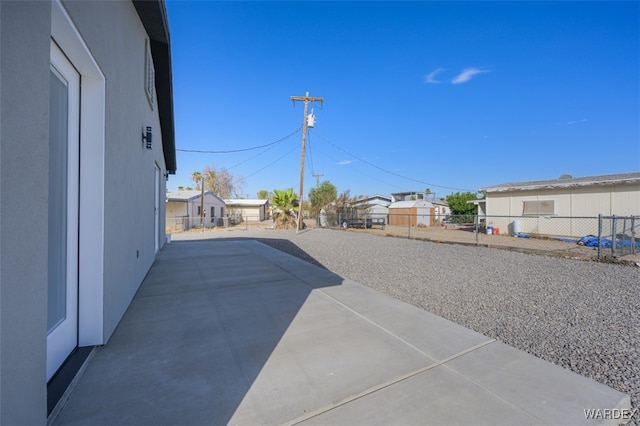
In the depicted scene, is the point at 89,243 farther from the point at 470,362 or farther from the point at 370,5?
the point at 370,5

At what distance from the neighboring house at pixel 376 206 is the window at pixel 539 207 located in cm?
766

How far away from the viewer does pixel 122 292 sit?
335 centimetres

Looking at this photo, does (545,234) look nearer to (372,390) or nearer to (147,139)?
(372,390)

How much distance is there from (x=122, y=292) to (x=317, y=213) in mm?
20828

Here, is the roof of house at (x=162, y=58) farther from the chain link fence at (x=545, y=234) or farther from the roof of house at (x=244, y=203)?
the roof of house at (x=244, y=203)

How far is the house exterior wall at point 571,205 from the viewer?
1262 cm

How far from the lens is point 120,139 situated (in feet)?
10.6

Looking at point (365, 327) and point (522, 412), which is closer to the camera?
point (522, 412)

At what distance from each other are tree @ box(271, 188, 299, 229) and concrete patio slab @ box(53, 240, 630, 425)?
17.3 meters

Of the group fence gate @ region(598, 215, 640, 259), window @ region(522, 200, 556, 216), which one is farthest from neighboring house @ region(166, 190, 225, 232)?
fence gate @ region(598, 215, 640, 259)

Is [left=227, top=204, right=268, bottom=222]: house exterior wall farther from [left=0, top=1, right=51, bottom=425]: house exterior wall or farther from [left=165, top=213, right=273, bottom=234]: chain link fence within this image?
[left=0, top=1, right=51, bottom=425]: house exterior wall

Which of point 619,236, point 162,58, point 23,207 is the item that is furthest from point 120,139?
point 619,236

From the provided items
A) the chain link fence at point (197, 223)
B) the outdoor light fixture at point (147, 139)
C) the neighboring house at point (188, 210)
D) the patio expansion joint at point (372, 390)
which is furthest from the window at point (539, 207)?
the neighboring house at point (188, 210)

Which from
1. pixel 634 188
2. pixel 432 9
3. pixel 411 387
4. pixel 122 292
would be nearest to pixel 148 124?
pixel 122 292
